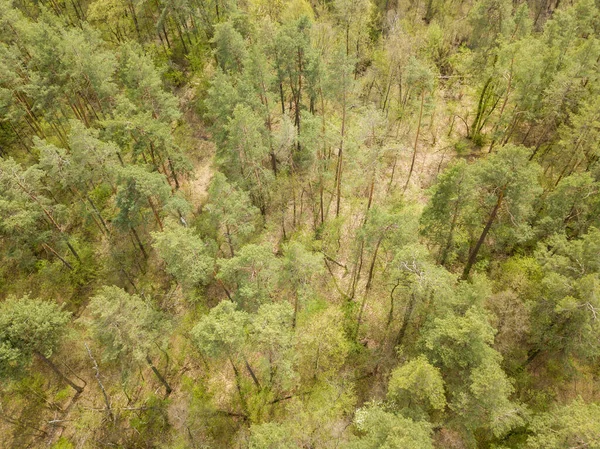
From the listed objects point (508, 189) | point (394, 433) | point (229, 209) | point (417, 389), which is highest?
point (508, 189)

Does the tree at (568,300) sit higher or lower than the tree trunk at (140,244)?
higher

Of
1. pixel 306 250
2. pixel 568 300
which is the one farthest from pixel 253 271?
pixel 568 300

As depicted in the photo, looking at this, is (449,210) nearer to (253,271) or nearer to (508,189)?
(508,189)

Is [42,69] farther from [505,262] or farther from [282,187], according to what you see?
[505,262]

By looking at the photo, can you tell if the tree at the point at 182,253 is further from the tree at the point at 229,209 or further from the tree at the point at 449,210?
the tree at the point at 449,210

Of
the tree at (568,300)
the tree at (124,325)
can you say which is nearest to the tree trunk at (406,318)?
the tree at (568,300)

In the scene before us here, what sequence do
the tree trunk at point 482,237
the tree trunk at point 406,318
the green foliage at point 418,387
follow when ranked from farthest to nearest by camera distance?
the tree trunk at point 482,237 < the tree trunk at point 406,318 < the green foliage at point 418,387

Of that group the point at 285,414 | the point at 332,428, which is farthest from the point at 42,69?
the point at 332,428

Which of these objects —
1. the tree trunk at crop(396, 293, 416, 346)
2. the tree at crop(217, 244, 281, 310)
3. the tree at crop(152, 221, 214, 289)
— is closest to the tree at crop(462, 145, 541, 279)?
the tree trunk at crop(396, 293, 416, 346)
